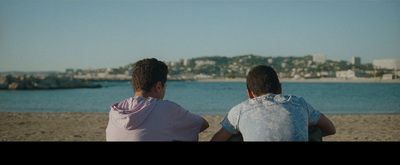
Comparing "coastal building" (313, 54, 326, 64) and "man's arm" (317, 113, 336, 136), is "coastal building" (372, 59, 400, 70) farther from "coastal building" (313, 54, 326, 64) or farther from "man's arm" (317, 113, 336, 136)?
"man's arm" (317, 113, 336, 136)

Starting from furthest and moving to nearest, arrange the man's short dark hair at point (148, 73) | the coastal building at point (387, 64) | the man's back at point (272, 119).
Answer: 1. the coastal building at point (387, 64)
2. the man's short dark hair at point (148, 73)
3. the man's back at point (272, 119)

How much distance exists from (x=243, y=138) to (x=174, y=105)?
0.49 m

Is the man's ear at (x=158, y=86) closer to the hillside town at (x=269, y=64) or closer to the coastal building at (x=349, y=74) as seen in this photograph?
the hillside town at (x=269, y=64)

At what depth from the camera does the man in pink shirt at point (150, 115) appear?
220cm

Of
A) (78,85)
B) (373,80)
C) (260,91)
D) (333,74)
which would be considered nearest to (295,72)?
(333,74)

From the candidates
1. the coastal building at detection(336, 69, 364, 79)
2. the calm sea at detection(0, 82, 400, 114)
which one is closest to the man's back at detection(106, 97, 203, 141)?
the calm sea at detection(0, 82, 400, 114)

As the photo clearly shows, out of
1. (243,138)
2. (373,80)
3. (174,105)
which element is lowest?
(373,80)

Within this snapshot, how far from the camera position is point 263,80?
2.25 meters

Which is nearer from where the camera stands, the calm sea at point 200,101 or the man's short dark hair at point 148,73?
the man's short dark hair at point 148,73

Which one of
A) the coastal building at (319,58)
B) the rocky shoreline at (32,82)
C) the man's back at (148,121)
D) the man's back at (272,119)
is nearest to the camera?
the man's back at (272,119)

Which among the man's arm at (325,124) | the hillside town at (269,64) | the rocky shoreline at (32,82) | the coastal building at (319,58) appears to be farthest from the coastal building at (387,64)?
the man's arm at (325,124)
